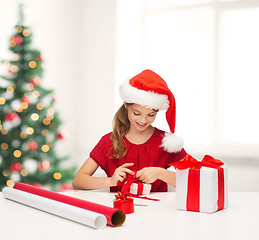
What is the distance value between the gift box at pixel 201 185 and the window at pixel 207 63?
251cm

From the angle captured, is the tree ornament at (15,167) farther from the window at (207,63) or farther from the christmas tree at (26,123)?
the window at (207,63)

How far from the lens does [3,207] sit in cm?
115

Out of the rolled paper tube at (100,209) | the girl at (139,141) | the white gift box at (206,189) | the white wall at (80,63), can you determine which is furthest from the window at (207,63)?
the rolled paper tube at (100,209)

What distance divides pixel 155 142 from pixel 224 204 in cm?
A: 61

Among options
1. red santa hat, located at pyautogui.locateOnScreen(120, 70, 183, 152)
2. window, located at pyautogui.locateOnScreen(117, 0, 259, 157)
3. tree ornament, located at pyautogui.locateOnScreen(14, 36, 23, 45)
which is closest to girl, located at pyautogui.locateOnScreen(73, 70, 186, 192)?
red santa hat, located at pyautogui.locateOnScreen(120, 70, 183, 152)

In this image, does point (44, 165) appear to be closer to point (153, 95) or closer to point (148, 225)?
point (153, 95)

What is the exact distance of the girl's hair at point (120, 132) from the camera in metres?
1.68

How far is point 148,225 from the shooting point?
0.94m

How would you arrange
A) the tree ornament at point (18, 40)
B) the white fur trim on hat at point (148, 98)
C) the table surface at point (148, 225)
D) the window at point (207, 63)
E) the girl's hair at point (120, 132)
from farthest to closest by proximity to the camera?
the window at point (207, 63) < the tree ornament at point (18, 40) < the girl's hair at point (120, 132) < the white fur trim on hat at point (148, 98) < the table surface at point (148, 225)

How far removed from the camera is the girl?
1528mm

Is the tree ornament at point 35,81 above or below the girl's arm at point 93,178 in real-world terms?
above

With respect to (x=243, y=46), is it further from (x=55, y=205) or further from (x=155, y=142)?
(x=55, y=205)

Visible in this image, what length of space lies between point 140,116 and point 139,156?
0.22 meters

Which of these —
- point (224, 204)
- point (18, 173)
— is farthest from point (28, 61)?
point (224, 204)
